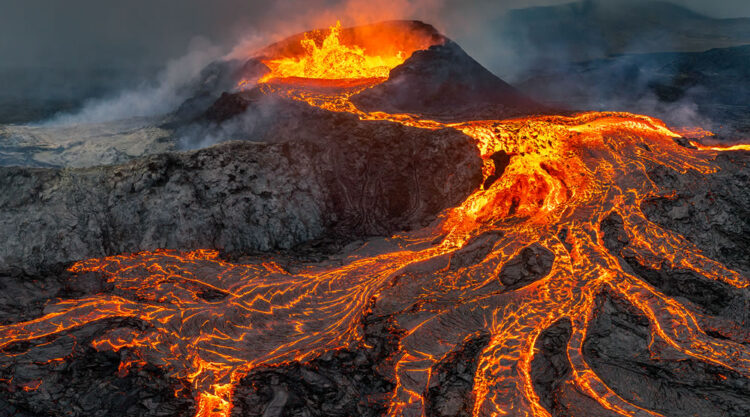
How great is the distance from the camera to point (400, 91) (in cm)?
2045

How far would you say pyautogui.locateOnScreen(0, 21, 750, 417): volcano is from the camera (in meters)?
8.15

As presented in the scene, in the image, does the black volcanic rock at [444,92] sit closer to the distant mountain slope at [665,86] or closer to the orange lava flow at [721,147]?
the orange lava flow at [721,147]

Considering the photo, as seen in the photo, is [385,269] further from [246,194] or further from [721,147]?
[721,147]

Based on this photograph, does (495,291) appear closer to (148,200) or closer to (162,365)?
(162,365)

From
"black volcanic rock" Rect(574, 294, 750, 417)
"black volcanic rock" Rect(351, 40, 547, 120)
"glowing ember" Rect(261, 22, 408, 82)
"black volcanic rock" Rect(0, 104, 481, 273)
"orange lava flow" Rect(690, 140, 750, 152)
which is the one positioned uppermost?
"glowing ember" Rect(261, 22, 408, 82)

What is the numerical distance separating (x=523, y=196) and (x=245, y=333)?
10.6m

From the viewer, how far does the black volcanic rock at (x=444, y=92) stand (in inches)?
770

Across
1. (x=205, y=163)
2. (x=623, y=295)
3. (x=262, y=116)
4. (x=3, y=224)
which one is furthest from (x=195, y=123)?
(x=623, y=295)

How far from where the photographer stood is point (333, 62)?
24859 millimetres

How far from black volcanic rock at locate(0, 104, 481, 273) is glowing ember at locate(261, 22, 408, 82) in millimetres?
8253

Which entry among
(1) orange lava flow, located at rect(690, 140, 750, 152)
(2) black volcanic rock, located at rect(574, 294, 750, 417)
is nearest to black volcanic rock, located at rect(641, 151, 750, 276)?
(1) orange lava flow, located at rect(690, 140, 750, 152)

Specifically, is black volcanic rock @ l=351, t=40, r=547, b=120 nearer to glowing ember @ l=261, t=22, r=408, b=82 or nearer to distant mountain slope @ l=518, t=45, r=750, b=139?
glowing ember @ l=261, t=22, r=408, b=82

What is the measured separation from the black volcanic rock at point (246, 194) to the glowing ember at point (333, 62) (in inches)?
325

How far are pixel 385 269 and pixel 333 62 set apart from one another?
56.5ft
